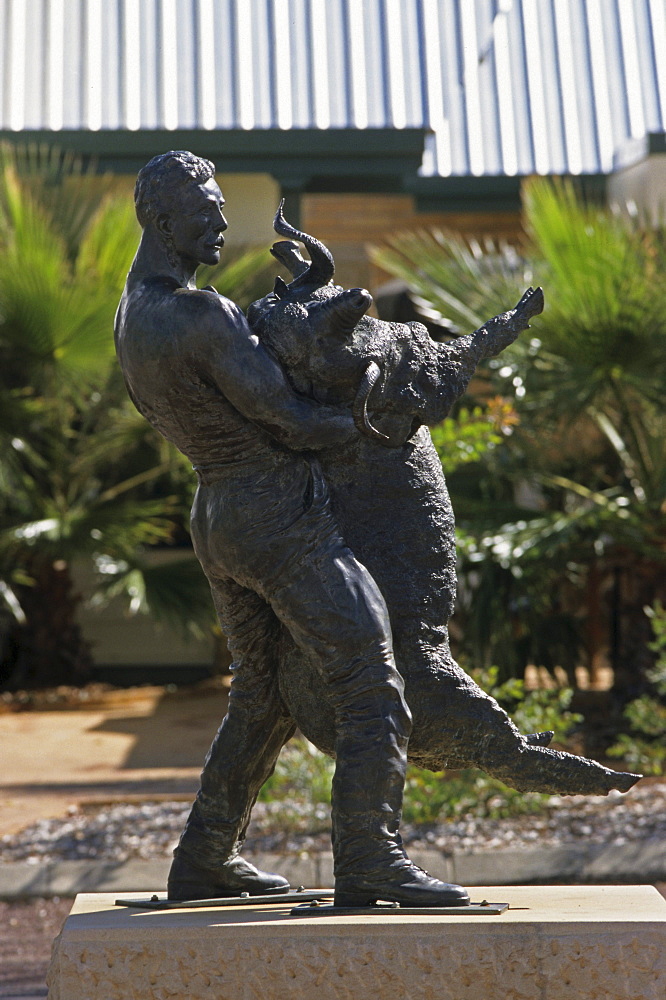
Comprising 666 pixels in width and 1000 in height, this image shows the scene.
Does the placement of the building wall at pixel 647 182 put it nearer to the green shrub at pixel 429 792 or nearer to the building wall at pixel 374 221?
the building wall at pixel 374 221

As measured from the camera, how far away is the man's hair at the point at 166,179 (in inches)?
132

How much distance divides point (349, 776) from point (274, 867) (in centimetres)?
295

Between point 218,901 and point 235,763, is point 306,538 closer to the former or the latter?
point 235,763

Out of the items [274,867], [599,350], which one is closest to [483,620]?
[599,350]

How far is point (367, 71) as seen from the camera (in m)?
11.9

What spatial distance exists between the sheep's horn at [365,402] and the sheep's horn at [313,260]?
10.8 inches

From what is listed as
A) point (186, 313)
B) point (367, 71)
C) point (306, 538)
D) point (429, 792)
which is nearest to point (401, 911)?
point (306, 538)

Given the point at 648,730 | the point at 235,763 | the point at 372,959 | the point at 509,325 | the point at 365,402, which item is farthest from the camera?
the point at 648,730

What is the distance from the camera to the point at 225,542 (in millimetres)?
3344

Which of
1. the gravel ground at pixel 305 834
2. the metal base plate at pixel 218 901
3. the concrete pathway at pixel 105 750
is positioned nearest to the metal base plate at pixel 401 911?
the metal base plate at pixel 218 901

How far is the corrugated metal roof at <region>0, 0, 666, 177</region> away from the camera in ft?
37.7

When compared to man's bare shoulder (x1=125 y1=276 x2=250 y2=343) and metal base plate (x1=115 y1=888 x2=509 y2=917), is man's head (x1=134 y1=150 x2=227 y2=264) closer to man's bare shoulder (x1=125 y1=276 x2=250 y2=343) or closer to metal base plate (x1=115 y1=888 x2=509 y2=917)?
man's bare shoulder (x1=125 y1=276 x2=250 y2=343)

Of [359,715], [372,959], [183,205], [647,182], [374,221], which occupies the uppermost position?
[374,221]

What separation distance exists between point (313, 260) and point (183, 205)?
0.35 m
